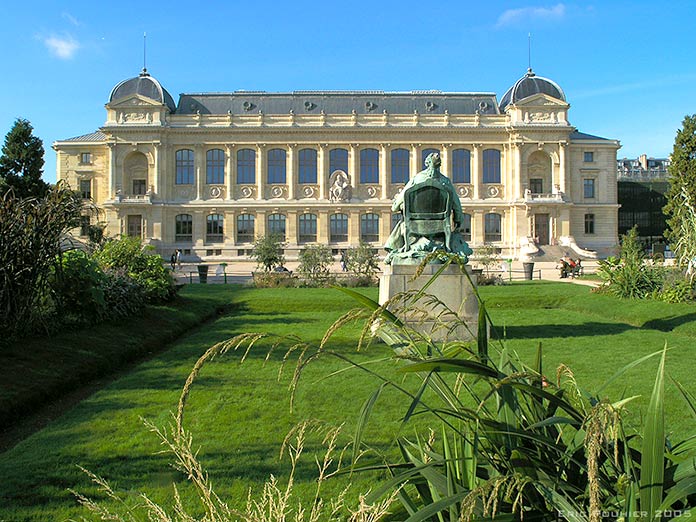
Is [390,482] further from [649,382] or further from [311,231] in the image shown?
[311,231]

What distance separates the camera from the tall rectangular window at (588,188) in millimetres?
59875

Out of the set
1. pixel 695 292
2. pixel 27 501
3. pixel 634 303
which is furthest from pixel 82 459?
pixel 695 292

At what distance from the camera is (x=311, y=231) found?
57.2m

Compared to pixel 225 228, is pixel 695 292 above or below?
below

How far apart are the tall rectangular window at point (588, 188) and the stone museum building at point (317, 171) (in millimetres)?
3449

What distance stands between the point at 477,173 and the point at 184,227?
29.3m

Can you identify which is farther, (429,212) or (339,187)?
(339,187)

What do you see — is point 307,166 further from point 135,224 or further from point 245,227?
point 135,224

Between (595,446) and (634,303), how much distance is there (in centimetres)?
1744

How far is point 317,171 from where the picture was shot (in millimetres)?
57500

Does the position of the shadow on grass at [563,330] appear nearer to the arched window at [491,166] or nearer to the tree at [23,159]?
the tree at [23,159]

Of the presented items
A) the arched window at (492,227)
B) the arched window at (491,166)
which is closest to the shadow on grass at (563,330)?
the arched window at (492,227)

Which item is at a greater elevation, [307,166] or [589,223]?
[307,166]

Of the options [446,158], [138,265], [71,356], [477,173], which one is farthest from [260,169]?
[71,356]
